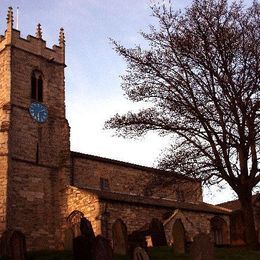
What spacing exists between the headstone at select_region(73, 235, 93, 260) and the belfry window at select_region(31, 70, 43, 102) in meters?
21.1

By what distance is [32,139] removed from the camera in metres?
30.1

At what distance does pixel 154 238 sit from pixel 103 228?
6.71m

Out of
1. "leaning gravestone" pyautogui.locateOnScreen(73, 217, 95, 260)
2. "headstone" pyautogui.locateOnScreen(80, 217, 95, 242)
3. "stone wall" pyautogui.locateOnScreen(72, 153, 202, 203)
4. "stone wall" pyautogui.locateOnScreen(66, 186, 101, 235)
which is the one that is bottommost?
"leaning gravestone" pyautogui.locateOnScreen(73, 217, 95, 260)

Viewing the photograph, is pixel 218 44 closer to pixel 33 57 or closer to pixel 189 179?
pixel 189 179

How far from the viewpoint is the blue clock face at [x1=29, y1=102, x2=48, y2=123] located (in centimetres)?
3073

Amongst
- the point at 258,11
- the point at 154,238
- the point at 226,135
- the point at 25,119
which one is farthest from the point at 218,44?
the point at 25,119

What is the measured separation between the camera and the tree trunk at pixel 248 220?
17.7m

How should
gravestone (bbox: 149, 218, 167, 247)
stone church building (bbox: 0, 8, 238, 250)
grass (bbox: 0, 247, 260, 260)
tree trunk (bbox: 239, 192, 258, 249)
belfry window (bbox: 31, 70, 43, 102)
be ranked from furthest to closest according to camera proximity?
belfry window (bbox: 31, 70, 43, 102) < stone church building (bbox: 0, 8, 238, 250) < gravestone (bbox: 149, 218, 167, 247) < tree trunk (bbox: 239, 192, 258, 249) < grass (bbox: 0, 247, 260, 260)

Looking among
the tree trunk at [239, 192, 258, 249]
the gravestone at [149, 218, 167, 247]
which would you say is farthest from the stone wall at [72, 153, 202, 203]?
the tree trunk at [239, 192, 258, 249]

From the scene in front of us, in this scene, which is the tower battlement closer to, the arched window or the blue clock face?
the blue clock face

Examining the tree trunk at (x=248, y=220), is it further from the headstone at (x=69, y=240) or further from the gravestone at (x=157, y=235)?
the headstone at (x=69, y=240)

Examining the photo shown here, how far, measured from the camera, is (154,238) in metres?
20.1

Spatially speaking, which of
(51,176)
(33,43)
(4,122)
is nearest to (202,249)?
(4,122)

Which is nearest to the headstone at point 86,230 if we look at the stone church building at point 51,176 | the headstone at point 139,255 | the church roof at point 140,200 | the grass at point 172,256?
the headstone at point 139,255
